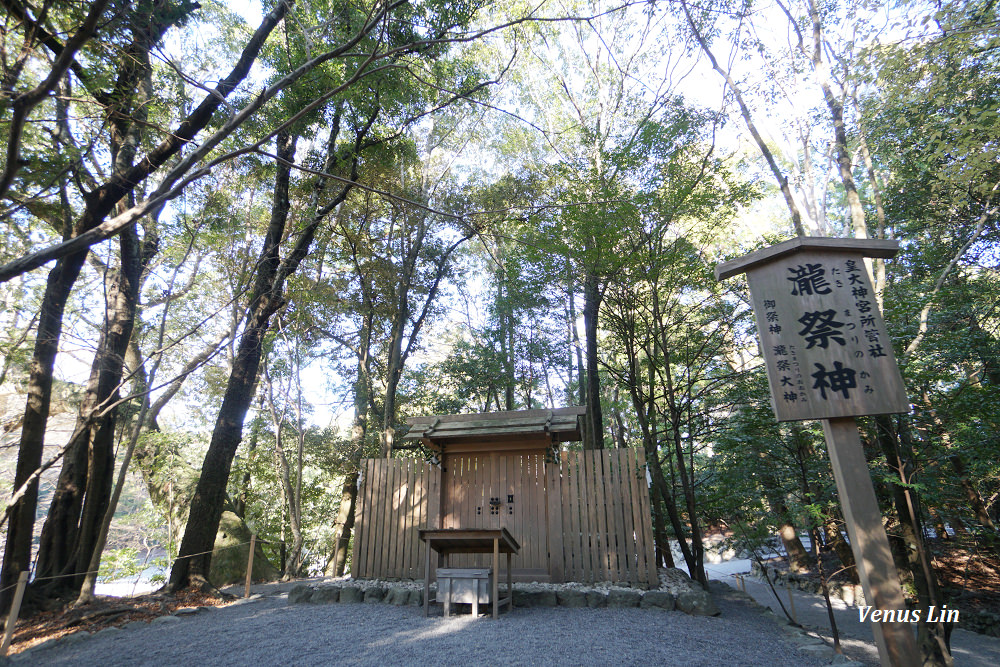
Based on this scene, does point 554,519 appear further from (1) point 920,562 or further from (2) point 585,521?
(1) point 920,562

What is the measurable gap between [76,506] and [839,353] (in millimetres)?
9234

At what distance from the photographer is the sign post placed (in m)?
3.08

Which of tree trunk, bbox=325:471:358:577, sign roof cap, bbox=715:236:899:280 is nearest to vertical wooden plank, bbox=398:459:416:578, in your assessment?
tree trunk, bbox=325:471:358:577

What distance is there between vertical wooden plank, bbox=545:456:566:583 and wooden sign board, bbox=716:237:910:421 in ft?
11.9

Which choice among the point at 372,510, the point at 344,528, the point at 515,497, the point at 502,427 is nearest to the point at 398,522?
the point at 372,510

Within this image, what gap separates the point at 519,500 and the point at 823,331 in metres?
4.54

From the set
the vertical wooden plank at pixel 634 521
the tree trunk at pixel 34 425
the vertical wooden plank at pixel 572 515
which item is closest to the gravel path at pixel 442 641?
the vertical wooden plank at pixel 634 521

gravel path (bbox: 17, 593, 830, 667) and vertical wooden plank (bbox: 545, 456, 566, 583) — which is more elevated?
vertical wooden plank (bbox: 545, 456, 566, 583)

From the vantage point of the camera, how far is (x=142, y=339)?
10.6 meters

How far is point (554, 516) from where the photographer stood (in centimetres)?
652

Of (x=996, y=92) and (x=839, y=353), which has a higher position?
(x=996, y=92)

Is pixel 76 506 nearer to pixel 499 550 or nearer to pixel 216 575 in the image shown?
pixel 216 575

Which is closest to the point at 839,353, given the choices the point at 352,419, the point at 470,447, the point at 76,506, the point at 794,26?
the point at 470,447

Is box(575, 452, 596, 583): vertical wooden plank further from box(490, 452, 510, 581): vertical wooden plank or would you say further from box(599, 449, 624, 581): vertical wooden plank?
box(490, 452, 510, 581): vertical wooden plank
